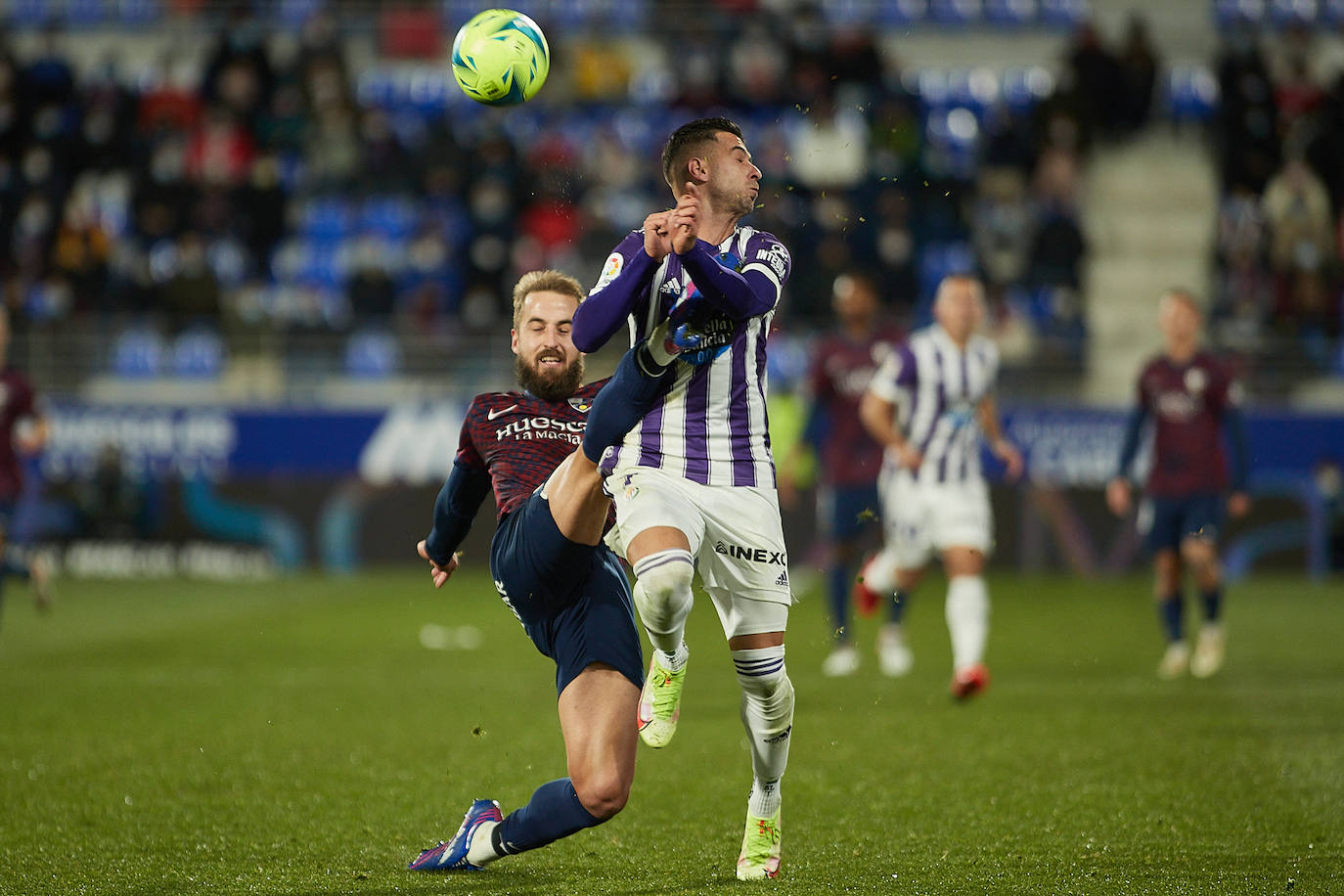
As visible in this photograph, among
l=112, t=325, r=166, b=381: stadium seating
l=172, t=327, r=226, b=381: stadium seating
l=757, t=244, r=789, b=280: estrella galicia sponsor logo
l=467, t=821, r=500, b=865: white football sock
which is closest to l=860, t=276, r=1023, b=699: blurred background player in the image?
l=757, t=244, r=789, b=280: estrella galicia sponsor logo

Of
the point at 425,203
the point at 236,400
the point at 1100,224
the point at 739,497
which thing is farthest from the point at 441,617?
the point at 1100,224

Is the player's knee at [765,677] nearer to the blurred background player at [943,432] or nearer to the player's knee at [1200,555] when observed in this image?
the blurred background player at [943,432]

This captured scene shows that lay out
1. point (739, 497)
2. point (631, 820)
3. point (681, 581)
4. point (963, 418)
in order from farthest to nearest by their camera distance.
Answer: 1. point (963, 418)
2. point (631, 820)
3. point (739, 497)
4. point (681, 581)

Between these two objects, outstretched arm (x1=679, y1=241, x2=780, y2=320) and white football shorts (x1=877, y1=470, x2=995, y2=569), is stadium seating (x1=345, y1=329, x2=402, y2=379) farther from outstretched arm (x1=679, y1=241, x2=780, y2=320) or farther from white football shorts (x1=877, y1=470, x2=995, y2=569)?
outstretched arm (x1=679, y1=241, x2=780, y2=320)

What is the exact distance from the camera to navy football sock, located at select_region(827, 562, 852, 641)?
9.84m

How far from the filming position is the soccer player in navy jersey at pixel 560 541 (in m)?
4.39

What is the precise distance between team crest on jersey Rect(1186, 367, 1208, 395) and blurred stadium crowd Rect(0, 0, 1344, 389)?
6.43 m

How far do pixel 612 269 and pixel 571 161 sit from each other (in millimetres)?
13441

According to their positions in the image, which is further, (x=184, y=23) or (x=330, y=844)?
(x=184, y=23)

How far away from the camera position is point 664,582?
4.25 meters

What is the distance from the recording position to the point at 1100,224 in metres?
19.7

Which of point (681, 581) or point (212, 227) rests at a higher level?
point (212, 227)

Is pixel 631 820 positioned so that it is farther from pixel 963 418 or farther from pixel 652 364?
pixel 963 418

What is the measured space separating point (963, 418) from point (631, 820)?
13.2 ft
